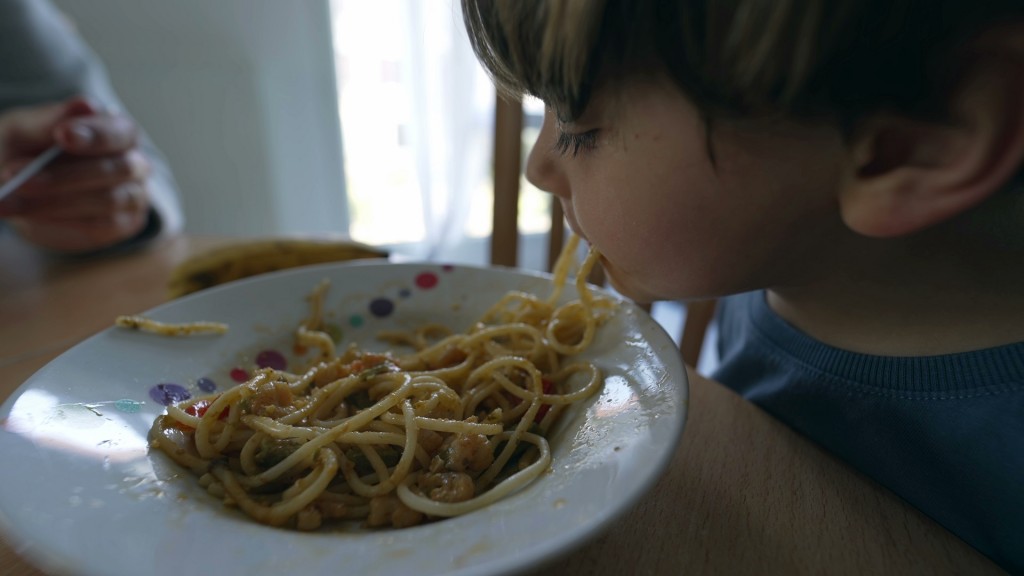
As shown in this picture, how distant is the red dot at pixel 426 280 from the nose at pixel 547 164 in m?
0.29

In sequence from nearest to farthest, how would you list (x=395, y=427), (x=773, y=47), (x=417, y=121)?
(x=773, y=47) < (x=395, y=427) < (x=417, y=121)

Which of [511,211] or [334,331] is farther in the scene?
[511,211]

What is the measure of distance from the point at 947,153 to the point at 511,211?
92cm

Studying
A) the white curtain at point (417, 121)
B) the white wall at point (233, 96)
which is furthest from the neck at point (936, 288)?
the white wall at point (233, 96)

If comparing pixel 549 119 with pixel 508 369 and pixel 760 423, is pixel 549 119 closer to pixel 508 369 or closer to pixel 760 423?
pixel 508 369

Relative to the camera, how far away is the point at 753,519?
48cm

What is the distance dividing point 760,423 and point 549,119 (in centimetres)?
39

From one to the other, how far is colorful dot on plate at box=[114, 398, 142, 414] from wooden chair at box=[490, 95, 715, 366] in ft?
2.27

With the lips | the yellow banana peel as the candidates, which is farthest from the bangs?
the yellow banana peel

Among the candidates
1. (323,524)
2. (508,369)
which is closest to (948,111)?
(508,369)

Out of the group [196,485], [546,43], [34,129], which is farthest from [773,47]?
[34,129]

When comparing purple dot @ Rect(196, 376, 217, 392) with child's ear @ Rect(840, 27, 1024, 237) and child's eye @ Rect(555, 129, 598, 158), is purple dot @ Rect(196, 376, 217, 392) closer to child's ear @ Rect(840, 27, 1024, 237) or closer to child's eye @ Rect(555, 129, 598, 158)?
child's eye @ Rect(555, 129, 598, 158)

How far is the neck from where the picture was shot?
0.50m

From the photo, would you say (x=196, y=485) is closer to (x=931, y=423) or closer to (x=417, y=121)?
(x=931, y=423)
